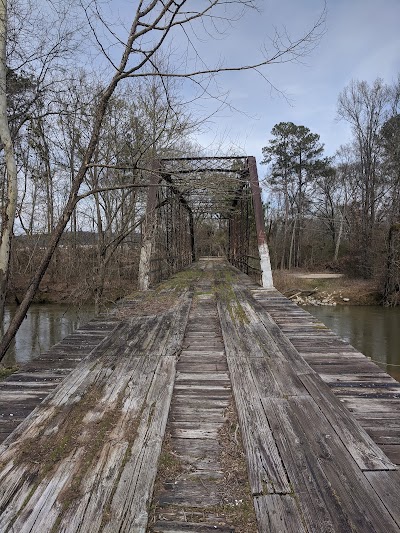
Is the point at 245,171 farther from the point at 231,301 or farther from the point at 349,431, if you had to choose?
the point at 349,431

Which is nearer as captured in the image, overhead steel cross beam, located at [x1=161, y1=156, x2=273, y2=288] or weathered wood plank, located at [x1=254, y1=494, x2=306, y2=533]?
weathered wood plank, located at [x1=254, y1=494, x2=306, y2=533]

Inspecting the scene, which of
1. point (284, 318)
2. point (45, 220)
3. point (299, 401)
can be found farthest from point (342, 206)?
point (299, 401)

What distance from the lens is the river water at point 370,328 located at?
916cm

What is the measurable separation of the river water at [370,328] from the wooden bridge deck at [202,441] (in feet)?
20.7

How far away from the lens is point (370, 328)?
12.0 m

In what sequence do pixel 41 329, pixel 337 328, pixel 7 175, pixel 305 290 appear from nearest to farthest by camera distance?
1. pixel 7 175
2. pixel 41 329
3. pixel 337 328
4. pixel 305 290

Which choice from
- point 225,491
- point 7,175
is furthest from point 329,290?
point 225,491

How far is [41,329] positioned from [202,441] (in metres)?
11.4

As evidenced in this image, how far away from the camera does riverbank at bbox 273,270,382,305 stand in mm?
16703

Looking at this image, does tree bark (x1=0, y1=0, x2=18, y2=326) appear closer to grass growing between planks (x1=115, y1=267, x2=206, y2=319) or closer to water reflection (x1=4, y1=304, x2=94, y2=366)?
grass growing between planks (x1=115, y1=267, x2=206, y2=319)

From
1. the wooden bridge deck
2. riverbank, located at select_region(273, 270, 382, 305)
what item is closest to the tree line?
riverbank, located at select_region(273, 270, 382, 305)

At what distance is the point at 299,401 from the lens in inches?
74.8

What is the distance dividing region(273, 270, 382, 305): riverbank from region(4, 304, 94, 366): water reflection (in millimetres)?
9997

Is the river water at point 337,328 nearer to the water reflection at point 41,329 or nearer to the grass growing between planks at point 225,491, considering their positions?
the water reflection at point 41,329
